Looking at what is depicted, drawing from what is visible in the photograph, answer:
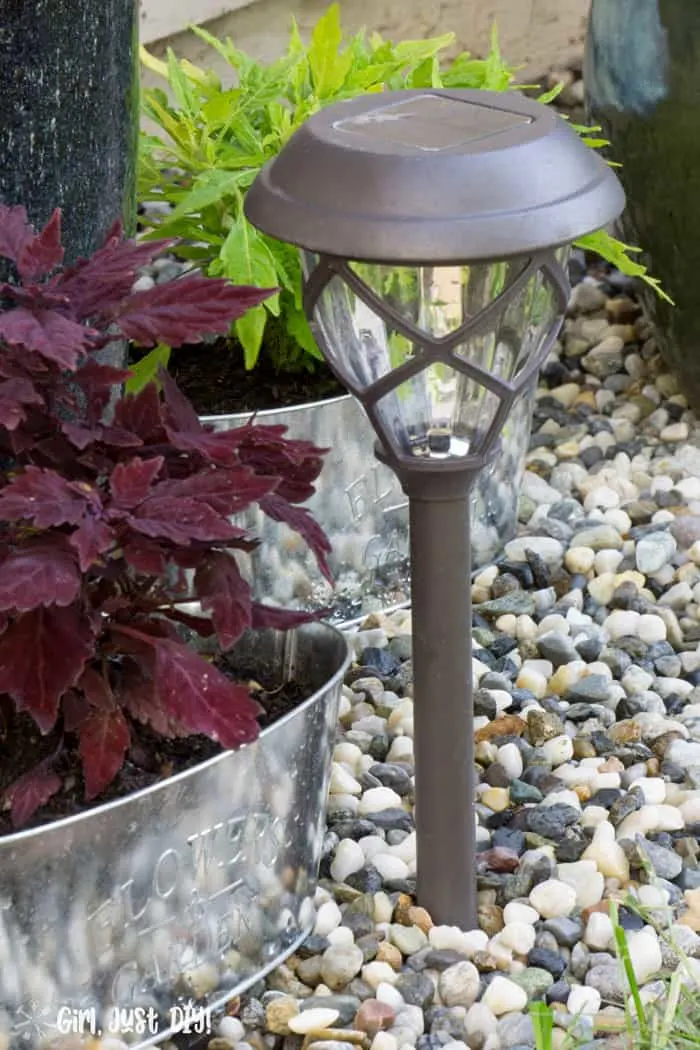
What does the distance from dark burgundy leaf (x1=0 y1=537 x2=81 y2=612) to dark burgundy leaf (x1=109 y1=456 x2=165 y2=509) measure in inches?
2.6

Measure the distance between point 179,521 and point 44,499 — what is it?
11 cm

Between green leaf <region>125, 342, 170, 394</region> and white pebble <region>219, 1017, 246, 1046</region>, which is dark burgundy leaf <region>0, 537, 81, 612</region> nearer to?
white pebble <region>219, 1017, 246, 1046</region>

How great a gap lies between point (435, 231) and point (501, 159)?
0.10 meters

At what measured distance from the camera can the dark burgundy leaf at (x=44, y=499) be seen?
4.34 ft

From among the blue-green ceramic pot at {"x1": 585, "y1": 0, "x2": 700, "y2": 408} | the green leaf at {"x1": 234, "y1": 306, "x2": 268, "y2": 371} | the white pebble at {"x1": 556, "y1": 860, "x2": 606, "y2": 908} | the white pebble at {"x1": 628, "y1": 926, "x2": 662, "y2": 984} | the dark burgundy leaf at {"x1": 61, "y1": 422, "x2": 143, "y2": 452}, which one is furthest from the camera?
the blue-green ceramic pot at {"x1": 585, "y1": 0, "x2": 700, "y2": 408}

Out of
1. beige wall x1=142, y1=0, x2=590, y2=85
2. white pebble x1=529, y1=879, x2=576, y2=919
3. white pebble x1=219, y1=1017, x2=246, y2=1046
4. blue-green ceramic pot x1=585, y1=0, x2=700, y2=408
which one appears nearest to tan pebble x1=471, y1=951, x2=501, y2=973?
white pebble x1=529, y1=879, x2=576, y2=919

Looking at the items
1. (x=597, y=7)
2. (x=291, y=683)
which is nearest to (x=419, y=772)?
(x=291, y=683)

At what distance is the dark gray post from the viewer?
66.1 inches

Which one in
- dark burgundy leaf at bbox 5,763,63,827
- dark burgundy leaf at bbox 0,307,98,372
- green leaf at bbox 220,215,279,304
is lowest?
dark burgundy leaf at bbox 5,763,63,827

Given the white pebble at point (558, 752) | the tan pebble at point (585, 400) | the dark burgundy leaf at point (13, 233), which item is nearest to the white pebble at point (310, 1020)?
the white pebble at point (558, 752)

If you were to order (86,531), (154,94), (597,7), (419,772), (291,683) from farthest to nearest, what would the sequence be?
(597,7)
(154,94)
(291,683)
(419,772)
(86,531)

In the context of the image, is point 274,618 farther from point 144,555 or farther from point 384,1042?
point 384,1042

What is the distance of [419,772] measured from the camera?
162 centimetres

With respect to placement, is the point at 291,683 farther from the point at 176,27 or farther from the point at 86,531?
the point at 176,27
